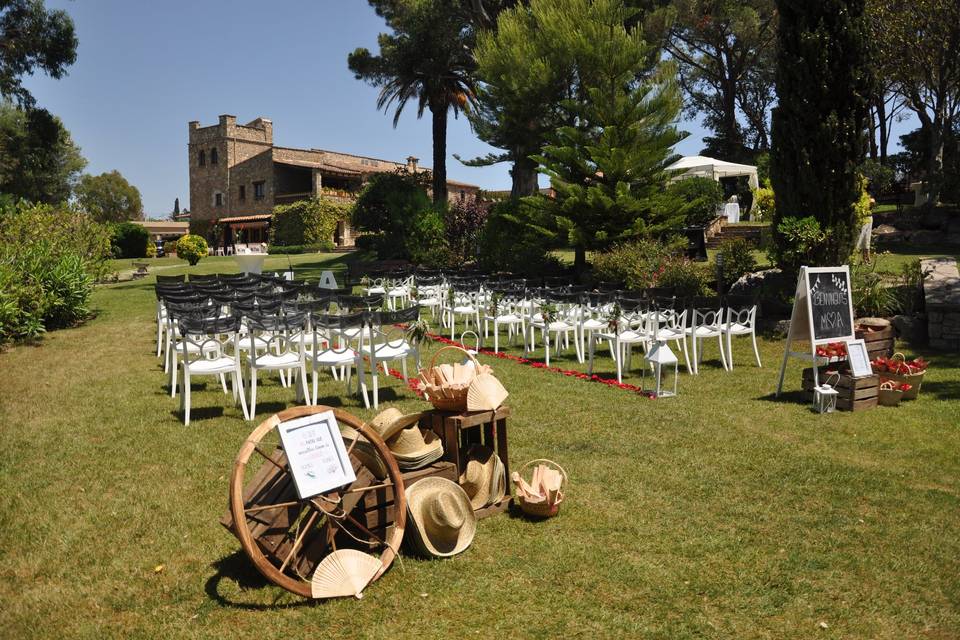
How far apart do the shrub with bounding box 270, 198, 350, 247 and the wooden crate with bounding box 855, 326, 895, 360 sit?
117 ft

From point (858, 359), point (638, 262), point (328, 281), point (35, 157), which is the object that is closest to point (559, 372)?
point (858, 359)

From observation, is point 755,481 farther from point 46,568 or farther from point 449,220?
point 449,220

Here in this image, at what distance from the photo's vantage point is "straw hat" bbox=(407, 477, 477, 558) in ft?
12.2

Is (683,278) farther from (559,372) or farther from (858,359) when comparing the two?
(858,359)

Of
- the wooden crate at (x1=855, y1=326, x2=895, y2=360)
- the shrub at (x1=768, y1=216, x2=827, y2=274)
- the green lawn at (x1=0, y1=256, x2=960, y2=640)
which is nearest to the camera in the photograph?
the green lawn at (x1=0, y1=256, x2=960, y2=640)

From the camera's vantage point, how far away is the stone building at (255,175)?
45562 millimetres

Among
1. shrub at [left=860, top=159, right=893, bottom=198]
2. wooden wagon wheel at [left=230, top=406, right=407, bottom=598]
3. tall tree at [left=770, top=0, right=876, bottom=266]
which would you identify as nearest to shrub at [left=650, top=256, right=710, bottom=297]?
tall tree at [left=770, top=0, right=876, bottom=266]

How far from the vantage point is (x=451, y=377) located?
4.12 metres

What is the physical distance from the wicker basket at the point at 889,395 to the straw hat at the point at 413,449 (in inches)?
199

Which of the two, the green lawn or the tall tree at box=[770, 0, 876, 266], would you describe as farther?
the tall tree at box=[770, 0, 876, 266]

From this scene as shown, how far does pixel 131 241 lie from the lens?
3516cm

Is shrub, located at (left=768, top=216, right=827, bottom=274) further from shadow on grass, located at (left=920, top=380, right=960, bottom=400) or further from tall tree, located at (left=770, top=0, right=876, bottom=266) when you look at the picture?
shadow on grass, located at (left=920, top=380, right=960, bottom=400)

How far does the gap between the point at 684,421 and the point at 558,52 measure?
13.4 meters

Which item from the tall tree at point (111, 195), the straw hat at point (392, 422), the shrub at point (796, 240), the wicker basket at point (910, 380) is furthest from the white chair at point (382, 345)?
the tall tree at point (111, 195)
